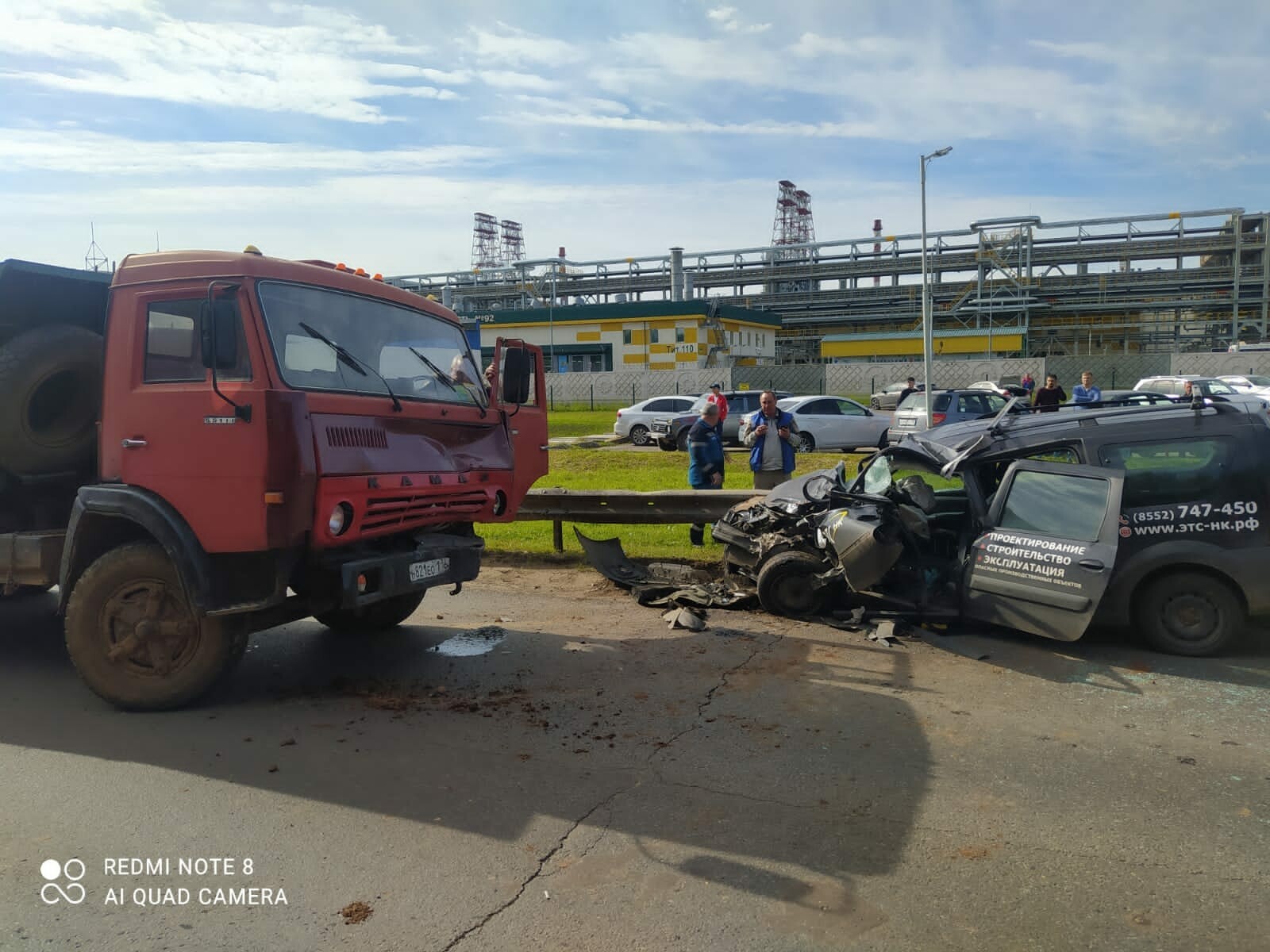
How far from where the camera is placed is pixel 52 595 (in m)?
8.58

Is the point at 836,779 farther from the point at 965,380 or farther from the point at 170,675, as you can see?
the point at 965,380

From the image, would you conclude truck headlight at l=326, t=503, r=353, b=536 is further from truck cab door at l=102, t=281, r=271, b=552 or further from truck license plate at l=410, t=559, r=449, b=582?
truck license plate at l=410, t=559, r=449, b=582

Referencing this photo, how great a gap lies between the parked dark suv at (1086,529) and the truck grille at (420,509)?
8.99 feet

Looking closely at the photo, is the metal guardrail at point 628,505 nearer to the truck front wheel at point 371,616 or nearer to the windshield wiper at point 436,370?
the truck front wheel at point 371,616

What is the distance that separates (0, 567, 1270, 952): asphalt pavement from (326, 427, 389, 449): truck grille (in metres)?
1.58

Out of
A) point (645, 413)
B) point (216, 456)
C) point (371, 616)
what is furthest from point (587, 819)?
point (645, 413)

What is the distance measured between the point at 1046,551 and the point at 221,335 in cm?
518

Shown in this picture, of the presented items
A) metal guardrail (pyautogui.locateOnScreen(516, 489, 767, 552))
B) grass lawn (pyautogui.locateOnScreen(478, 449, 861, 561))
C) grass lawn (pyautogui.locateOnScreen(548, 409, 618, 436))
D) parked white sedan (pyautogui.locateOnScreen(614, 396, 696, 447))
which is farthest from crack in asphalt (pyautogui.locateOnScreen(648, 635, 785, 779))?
grass lawn (pyautogui.locateOnScreen(548, 409, 618, 436))

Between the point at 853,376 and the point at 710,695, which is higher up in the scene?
the point at 853,376

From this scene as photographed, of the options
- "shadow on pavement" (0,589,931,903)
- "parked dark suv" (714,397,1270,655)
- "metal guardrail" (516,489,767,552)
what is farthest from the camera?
"metal guardrail" (516,489,767,552)

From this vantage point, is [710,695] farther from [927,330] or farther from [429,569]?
[927,330]

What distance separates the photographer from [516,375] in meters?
6.52

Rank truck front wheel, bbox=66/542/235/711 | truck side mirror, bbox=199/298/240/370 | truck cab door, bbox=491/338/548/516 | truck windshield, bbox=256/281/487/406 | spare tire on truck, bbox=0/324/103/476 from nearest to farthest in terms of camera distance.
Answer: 1. truck side mirror, bbox=199/298/240/370
2. truck windshield, bbox=256/281/487/406
3. truck front wheel, bbox=66/542/235/711
4. spare tire on truck, bbox=0/324/103/476
5. truck cab door, bbox=491/338/548/516

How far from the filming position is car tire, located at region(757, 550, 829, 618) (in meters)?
7.27
